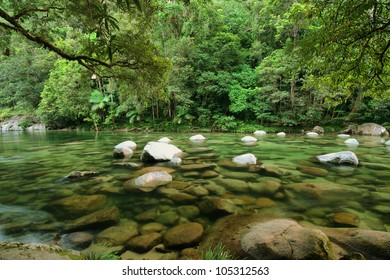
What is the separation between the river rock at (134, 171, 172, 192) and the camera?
4774 millimetres

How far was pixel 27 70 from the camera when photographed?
33.2m

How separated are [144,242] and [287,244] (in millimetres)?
1617

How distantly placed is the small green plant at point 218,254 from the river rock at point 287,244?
0.21m

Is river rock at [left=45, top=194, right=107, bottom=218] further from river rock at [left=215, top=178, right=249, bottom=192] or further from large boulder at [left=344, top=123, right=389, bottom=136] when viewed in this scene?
large boulder at [left=344, top=123, right=389, bottom=136]

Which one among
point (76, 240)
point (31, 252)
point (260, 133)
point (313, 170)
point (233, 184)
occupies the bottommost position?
point (260, 133)

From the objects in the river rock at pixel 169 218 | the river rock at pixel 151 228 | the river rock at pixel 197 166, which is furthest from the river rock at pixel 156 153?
the river rock at pixel 151 228

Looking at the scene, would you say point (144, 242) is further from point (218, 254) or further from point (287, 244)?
point (287, 244)

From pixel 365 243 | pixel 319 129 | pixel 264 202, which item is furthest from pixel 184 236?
pixel 319 129

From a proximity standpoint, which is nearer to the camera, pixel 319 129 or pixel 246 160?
pixel 246 160

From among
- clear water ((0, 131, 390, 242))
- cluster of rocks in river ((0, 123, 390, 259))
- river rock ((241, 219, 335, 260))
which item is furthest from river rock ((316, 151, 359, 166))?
river rock ((241, 219, 335, 260))

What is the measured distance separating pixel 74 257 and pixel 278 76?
1985cm

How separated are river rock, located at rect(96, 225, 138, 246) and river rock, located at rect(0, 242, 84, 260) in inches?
21.7

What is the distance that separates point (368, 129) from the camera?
Result: 1744cm

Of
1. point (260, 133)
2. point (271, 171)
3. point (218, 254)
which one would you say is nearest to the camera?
point (218, 254)
